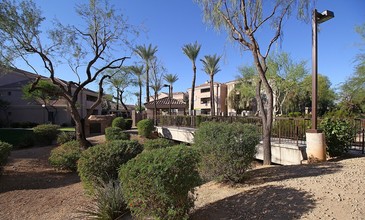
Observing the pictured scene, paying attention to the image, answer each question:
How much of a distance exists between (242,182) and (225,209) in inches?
55.2

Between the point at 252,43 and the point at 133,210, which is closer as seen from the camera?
the point at 133,210

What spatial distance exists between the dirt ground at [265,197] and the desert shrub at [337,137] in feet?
4.41

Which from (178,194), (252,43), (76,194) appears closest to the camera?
(178,194)

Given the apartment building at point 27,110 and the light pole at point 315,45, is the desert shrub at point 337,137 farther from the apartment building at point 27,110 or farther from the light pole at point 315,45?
the apartment building at point 27,110

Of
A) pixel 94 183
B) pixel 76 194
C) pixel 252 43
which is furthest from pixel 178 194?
pixel 252 43

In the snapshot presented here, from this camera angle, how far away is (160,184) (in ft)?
10.2

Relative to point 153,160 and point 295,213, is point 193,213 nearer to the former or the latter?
point 153,160

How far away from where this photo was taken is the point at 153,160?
3.38 meters

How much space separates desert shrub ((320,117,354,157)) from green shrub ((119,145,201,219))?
596 centimetres

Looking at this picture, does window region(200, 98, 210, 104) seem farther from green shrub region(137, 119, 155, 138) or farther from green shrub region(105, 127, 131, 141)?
green shrub region(105, 127, 131, 141)

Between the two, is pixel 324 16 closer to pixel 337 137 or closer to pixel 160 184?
pixel 337 137

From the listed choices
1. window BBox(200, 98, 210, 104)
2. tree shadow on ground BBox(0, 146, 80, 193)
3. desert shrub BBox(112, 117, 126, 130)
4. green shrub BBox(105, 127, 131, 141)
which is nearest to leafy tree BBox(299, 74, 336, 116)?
window BBox(200, 98, 210, 104)

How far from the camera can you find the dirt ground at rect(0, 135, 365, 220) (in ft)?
11.2

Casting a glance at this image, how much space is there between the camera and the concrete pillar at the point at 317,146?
6867 millimetres
